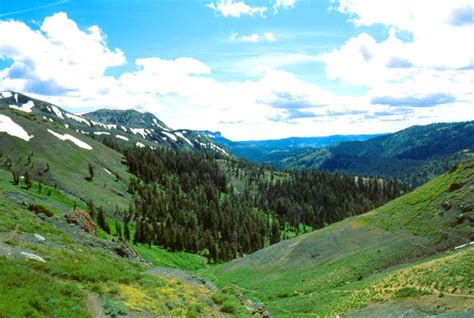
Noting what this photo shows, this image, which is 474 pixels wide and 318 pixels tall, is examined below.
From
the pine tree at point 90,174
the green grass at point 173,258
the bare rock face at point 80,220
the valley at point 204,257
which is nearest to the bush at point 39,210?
the valley at point 204,257

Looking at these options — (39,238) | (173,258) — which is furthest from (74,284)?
(173,258)

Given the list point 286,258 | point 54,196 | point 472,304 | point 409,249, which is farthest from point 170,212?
point 472,304

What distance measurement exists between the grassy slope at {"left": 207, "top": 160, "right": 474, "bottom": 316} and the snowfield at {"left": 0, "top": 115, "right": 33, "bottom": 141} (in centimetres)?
13196

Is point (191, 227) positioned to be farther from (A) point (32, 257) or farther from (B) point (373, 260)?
(A) point (32, 257)

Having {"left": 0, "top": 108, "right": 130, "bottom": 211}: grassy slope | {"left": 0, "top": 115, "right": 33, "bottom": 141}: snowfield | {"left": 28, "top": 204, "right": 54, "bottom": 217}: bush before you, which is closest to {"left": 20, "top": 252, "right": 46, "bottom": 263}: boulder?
{"left": 28, "top": 204, "right": 54, "bottom": 217}: bush

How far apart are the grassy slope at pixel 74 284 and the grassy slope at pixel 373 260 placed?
27775 mm

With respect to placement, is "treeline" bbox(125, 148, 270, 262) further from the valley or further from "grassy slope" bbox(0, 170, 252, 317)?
"grassy slope" bbox(0, 170, 252, 317)

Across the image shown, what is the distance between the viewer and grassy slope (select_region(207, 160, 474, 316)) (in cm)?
4875

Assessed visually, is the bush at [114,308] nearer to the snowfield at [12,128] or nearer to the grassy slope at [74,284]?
the grassy slope at [74,284]

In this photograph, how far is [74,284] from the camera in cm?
2364

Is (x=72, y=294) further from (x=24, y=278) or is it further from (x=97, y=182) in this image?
(x=97, y=182)

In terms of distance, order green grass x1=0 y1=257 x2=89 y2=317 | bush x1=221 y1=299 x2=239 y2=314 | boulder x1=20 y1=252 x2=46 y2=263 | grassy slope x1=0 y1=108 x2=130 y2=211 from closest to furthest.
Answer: green grass x1=0 y1=257 x2=89 y2=317
boulder x1=20 y1=252 x2=46 y2=263
bush x1=221 y1=299 x2=239 y2=314
grassy slope x1=0 y1=108 x2=130 y2=211

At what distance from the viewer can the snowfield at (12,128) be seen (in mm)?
187087

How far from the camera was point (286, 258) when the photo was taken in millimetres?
92062
